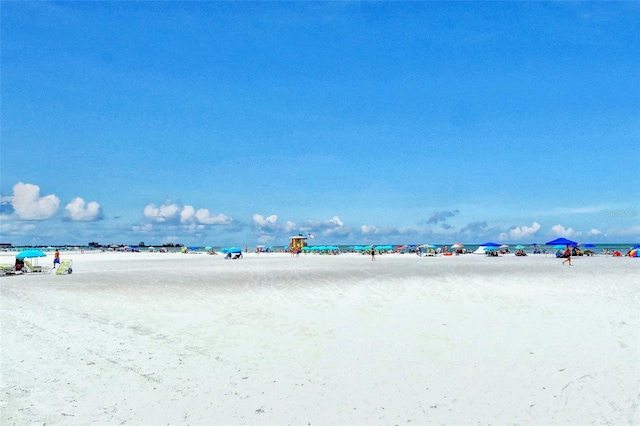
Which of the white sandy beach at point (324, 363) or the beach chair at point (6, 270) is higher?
the beach chair at point (6, 270)

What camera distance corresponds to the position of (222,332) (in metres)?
8.92

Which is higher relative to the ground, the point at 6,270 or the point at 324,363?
the point at 6,270

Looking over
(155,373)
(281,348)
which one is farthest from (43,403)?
(281,348)

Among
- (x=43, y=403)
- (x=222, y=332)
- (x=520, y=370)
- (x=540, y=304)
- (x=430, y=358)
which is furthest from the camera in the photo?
(x=540, y=304)

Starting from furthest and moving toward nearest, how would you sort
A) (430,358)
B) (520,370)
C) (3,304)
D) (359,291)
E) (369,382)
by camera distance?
(359,291) < (3,304) < (430,358) < (520,370) < (369,382)

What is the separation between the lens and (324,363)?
22.4 ft

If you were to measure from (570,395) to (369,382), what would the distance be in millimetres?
2391

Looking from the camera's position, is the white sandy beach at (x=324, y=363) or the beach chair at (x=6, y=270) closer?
the white sandy beach at (x=324, y=363)

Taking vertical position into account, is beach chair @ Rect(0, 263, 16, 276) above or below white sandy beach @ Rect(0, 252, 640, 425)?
above

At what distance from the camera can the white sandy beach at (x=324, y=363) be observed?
5.11 meters

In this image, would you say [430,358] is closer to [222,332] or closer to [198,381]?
[198,381]

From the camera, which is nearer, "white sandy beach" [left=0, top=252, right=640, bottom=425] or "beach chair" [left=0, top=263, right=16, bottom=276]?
"white sandy beach" [left=0, top=252, right=640, bottom=425]

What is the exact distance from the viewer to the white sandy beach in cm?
511

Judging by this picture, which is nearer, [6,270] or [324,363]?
[324,363]
